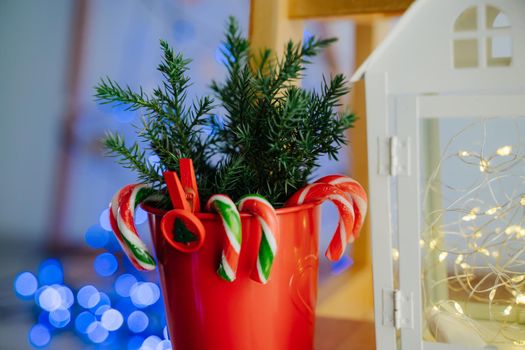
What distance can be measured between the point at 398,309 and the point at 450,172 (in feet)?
0.52

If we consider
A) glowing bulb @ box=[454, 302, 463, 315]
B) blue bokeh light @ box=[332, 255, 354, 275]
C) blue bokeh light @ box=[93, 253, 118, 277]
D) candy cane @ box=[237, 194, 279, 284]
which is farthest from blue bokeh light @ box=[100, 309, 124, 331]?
glowing bulb @ box=[454, 302, 463, 315]

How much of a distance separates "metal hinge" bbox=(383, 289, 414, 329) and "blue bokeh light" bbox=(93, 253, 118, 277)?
0.71 meters

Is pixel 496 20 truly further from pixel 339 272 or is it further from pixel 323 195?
pixel 339 272

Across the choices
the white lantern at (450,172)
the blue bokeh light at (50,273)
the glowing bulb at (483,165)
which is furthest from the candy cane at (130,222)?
the blue bokeh light at (50,273)

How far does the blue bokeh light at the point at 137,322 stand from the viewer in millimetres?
1008

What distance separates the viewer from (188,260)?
2.09 feet

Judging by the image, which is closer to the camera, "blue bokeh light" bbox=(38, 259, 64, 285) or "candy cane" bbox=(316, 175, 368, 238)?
"candy cane" bbox=(316, 175, 368, 238)

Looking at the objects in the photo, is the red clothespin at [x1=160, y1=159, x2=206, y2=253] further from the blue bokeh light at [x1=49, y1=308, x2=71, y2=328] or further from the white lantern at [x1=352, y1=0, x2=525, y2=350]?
the blue bokeh light at [x1=49, y1=308, x2=71, y2=328]

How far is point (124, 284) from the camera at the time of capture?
1150 millimetres

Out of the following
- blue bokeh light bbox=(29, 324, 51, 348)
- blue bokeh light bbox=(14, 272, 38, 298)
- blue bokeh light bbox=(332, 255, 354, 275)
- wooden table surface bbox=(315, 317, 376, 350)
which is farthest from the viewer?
blue bokeh light bbox=(14, 272, 38, 298)

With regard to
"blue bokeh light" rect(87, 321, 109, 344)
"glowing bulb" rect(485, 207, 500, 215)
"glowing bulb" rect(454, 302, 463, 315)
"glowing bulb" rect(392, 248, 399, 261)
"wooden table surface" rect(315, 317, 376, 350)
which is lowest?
"blue bokeh light" rect(87, 321, 109, 344)

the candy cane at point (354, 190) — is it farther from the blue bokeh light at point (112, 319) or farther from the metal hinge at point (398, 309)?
the blue bokeh light at point (112, 319)

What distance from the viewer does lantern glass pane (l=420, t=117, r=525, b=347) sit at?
607mm

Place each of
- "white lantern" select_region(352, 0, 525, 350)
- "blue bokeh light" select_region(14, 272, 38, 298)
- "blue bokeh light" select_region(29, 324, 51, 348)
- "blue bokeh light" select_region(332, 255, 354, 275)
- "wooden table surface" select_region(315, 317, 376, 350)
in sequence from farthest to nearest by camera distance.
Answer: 1. "blue bokeh light" select_region(14, 272, 38, 298)
2. "blue bokeh light" select_region(332, 255, 354, 275)
3. "blue bokeh light" select_region(29, 324, 51, 348)
4. "wooden table surface" select_region(315, 317, 376, 350)
5. "white lantern" select_region(352, 0, 525, 350)
